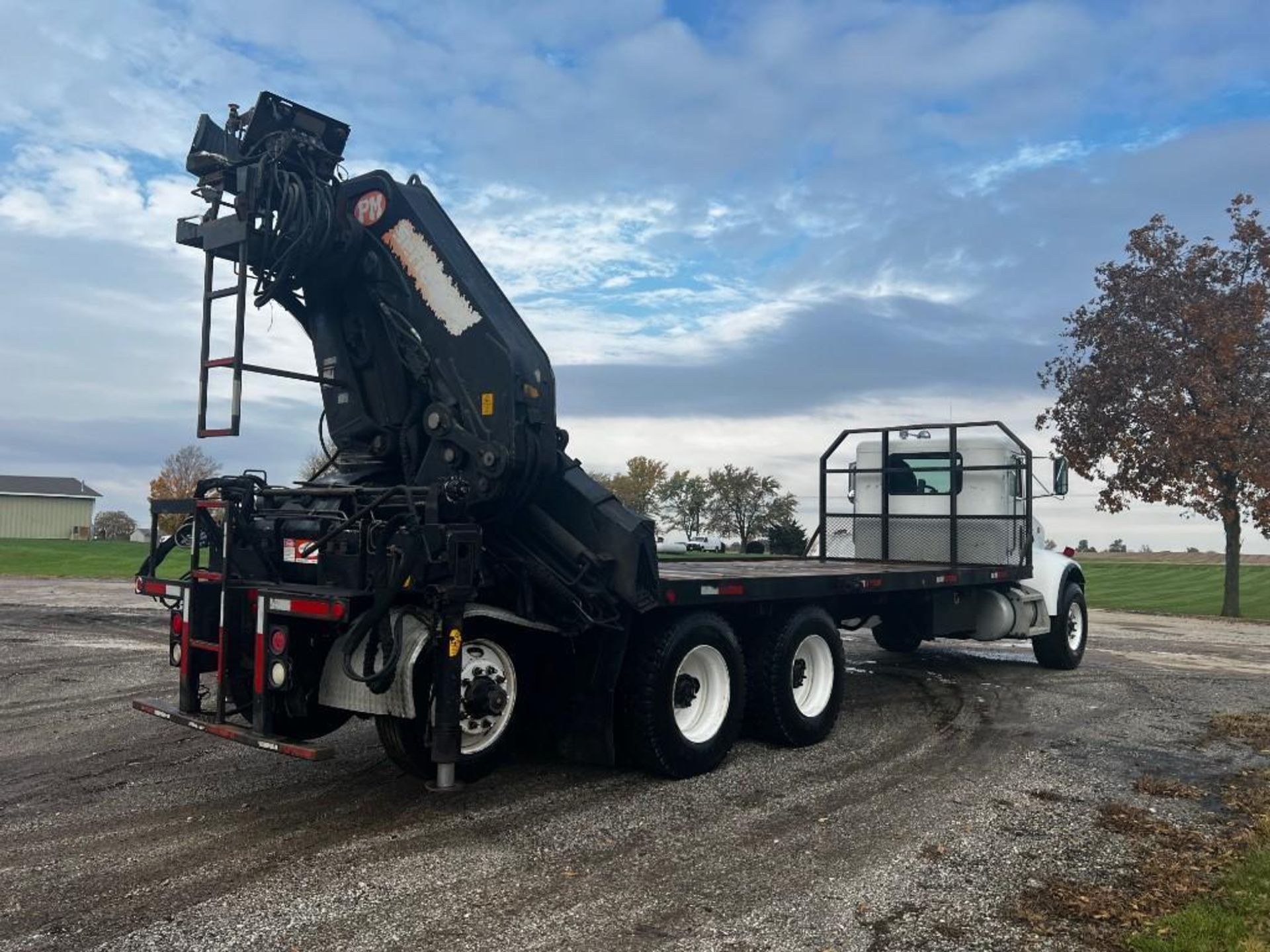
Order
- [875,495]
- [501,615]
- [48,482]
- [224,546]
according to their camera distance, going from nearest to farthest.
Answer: [501,615]
[224,546]
[875,495]
[48,482]

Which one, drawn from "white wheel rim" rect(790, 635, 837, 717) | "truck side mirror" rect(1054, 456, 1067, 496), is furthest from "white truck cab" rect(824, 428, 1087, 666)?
"white wheel rim" rect(790, 635, 837, 717)

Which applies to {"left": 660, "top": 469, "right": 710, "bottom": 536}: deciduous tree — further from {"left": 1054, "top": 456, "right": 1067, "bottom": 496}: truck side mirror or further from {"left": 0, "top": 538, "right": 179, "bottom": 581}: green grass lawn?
{"left": 1054, "top": 456, "right": 1067, "bottom": 496}: truck side mirror

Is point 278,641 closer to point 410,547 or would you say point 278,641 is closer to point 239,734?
point 239,734

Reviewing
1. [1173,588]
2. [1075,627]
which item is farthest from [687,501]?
[1075,627]

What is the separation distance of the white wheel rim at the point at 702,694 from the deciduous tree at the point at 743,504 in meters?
50.2

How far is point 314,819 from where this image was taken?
574 centimetres

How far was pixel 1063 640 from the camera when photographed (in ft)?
39.8

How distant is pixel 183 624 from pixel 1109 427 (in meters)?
22.0

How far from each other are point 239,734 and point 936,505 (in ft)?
27.7

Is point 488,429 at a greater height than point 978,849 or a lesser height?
greater

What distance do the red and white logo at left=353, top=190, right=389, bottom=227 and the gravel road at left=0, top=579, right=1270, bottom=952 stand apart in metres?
3.59

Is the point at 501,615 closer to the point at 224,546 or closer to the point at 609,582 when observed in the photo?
the point at 609,582

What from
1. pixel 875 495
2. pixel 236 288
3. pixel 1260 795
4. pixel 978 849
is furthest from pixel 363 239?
pixel 875 495

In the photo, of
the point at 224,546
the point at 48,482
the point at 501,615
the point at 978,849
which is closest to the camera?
the point at 978,849
